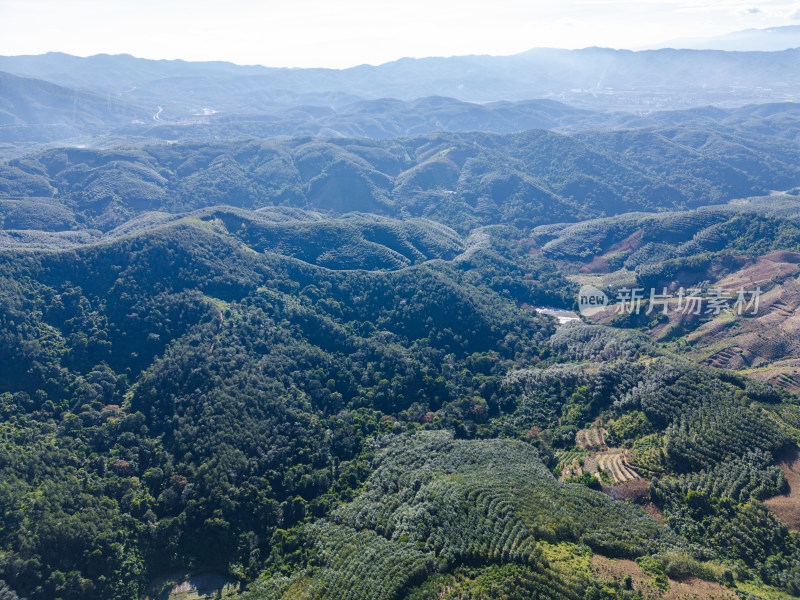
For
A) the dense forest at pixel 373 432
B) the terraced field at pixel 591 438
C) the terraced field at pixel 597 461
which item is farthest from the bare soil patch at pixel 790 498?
the terraced field at pixel 591 438

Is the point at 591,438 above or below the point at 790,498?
below

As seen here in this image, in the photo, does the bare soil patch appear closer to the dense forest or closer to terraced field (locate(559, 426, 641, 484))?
the dense forest

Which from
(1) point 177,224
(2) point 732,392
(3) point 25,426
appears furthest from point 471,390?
(1) point 177,224

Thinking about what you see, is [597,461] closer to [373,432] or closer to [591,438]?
[591,438]

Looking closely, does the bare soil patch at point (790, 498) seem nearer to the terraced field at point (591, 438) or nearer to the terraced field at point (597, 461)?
the terraced field at point (597, 461)

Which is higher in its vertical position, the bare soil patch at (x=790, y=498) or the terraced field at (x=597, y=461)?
the bare soil patch at (x=790, y=498)

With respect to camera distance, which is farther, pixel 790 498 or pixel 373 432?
pixel 373 432

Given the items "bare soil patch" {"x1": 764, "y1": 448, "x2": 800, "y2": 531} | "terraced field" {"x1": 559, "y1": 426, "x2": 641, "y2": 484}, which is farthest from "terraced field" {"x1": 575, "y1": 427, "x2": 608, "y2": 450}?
"bare soil patch" {"x1": 764, "y1": 448, "x2": 800, "y2": 531}

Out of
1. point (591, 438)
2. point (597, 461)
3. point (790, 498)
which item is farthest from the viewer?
point (591, 438)

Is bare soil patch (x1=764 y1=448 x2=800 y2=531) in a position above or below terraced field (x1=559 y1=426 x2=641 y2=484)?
above

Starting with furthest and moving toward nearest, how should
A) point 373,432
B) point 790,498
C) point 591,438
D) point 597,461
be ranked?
point 373,432, point 591,438, point 597,461, point 790,498

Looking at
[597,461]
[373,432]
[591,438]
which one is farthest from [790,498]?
[373,432]

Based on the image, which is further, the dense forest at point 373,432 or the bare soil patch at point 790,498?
the bare soil patch at point 790,498
